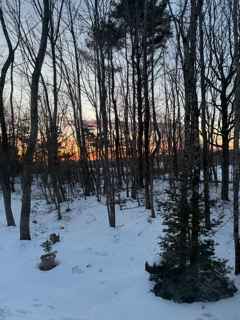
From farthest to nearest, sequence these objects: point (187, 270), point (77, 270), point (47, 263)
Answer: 1. point (47, 263)
2. point (77, 270)
3. point (187, 270)

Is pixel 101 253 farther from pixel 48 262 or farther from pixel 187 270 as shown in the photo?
pixel 187 270

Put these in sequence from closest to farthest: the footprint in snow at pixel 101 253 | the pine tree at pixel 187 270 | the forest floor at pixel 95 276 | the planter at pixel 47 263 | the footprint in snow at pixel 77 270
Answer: the forest floor at pixel 95 276 → the pine tree at pixel 187 270 → the footprint in snow at pixel 77 270 → the planter at pixel 47 263 → the footprint in snow at pixel 101 253

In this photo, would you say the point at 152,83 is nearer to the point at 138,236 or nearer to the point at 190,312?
the point at 138,236

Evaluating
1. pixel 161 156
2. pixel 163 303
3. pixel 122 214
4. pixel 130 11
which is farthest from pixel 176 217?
pixel 161 156

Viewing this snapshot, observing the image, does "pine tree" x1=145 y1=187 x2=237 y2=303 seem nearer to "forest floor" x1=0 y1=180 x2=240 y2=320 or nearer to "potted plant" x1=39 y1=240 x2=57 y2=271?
"forest floor" x1=0 y1=180 x2=240 y2=320

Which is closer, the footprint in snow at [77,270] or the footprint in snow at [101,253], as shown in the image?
the footprint in snow at [77,270]

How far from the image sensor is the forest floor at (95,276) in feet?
17.8

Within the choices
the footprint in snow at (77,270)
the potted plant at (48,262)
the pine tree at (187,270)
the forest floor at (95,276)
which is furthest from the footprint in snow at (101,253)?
the pine tree at (187,270)

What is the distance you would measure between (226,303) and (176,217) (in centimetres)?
158

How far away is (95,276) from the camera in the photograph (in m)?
7.08

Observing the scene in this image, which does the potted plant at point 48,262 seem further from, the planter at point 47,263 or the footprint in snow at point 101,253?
the footprint in snow at point 101,253

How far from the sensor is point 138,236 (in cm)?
923

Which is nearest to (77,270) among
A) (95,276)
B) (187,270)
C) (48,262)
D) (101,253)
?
(95,276)

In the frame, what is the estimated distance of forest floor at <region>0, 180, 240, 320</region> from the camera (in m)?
5.43
